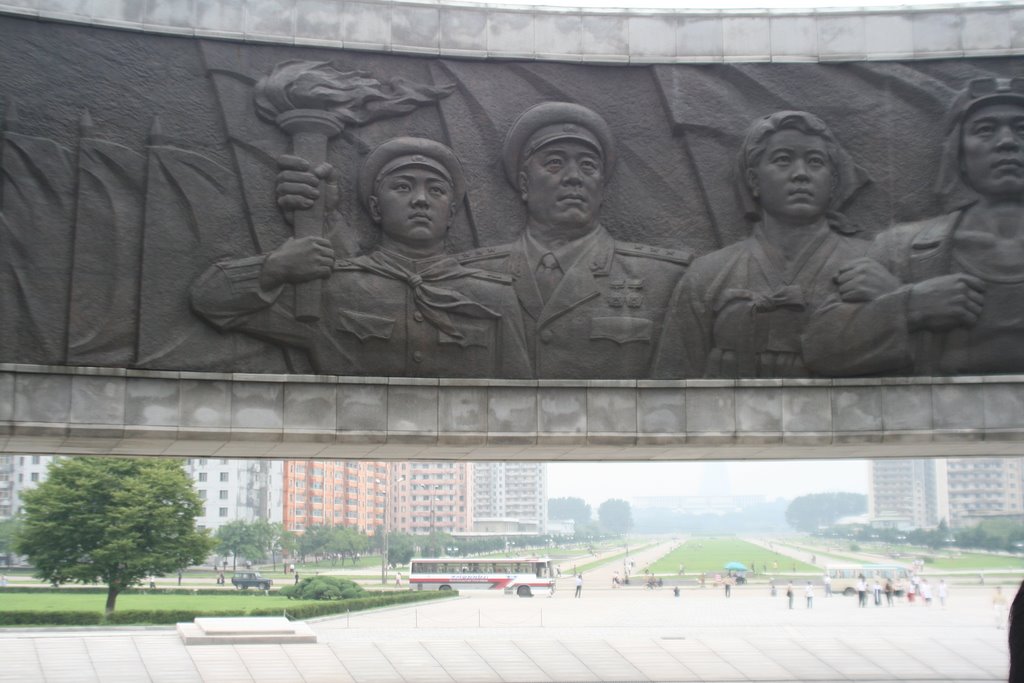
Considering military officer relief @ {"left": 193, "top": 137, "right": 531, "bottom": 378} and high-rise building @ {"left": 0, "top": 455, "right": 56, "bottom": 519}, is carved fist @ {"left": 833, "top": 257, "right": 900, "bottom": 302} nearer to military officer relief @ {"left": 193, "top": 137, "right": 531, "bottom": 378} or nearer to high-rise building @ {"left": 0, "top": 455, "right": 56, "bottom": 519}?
military officer relief @ {"left": 193, "top": 137, "right": 531, "bottom": 378}

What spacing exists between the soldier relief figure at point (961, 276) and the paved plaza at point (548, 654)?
486 centimetres

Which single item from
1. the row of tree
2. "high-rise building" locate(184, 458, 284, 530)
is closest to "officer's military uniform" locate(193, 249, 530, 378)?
"high-rise building" locate(184, 458, 284, 530)

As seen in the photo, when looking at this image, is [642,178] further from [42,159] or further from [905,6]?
[42,159]

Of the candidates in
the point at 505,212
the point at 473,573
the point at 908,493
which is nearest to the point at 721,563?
the point at 473,573

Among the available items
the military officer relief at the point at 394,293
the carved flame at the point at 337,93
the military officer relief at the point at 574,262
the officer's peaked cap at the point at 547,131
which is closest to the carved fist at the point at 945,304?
the military officer relief at the point at 574,262

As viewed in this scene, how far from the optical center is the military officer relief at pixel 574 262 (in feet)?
34.7

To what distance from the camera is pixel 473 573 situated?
34375mm

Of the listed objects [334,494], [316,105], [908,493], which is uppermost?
[316,105]

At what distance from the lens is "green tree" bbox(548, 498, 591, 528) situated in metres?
135

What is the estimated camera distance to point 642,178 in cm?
1093

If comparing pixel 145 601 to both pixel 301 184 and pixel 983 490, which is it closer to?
pixel 301 184

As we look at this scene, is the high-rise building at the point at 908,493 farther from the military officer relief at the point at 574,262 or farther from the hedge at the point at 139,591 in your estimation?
the military officer relief at the point at 574,262

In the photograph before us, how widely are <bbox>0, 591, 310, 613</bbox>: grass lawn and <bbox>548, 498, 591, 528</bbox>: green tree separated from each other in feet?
341

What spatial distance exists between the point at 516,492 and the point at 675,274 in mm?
73025
